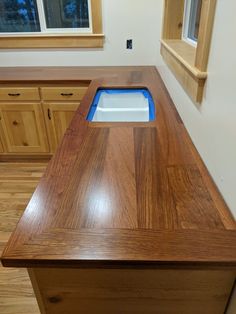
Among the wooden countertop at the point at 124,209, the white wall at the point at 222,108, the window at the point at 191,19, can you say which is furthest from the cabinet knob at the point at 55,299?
the window at the point at 191,19

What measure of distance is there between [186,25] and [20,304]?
7.18 ft

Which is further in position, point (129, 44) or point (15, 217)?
point (129, 44)

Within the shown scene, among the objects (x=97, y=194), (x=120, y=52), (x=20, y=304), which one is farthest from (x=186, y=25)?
(x=20, y=304)

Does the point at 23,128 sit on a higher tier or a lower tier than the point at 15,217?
higher

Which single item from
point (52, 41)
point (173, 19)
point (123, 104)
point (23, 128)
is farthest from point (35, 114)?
point (173, 19)

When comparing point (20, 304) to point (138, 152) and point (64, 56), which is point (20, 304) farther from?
point (64, 56)

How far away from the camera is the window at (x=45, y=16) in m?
2.43

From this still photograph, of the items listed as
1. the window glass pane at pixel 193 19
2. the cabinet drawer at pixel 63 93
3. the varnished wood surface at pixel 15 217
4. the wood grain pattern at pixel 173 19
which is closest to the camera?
the varnished wood surface at pixel 15 217

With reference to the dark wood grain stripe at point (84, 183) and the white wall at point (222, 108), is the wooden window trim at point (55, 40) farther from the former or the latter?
the white wall at point (222, 108)

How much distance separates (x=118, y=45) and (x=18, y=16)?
1.09 meters

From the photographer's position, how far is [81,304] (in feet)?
2.43

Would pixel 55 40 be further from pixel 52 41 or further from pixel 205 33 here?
pixel 205 33

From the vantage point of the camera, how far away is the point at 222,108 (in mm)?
728

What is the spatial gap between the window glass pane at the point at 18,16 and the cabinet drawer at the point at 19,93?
2.63 feet
